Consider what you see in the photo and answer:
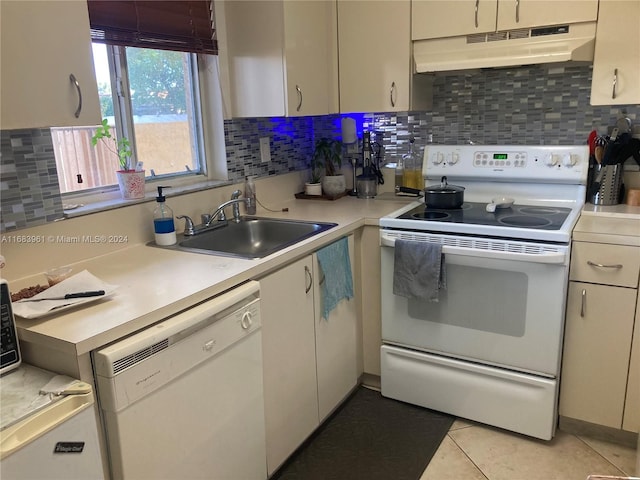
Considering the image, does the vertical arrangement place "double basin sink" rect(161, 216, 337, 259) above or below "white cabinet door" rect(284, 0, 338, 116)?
below

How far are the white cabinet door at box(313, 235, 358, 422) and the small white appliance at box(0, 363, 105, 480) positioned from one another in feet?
3.48

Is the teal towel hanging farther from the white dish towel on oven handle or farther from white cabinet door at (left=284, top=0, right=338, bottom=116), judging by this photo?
white cabinet door at (left=284, top=0, right=338, bottom=116)

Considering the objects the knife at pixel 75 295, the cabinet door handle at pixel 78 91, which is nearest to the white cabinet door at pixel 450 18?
the cabinet door handle at pixel 78 91

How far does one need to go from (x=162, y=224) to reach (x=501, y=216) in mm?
1413

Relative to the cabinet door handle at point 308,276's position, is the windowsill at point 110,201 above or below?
above

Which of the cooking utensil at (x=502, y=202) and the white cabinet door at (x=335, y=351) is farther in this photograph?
the cooking utensil at (x=502, y=202)

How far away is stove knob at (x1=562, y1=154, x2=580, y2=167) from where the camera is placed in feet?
7.66

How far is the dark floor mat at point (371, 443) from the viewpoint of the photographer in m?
2.04

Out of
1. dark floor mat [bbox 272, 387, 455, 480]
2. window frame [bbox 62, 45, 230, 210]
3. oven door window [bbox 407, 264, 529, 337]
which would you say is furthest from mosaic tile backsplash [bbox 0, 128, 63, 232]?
oven door window [bbox 407, 264, 529, 337]

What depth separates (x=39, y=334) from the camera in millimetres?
1249

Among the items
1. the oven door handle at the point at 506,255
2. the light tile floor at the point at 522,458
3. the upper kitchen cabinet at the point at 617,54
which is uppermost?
the upper kitchen cabinet at the point at 617,54

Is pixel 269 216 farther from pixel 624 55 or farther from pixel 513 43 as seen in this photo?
pixel 624 55

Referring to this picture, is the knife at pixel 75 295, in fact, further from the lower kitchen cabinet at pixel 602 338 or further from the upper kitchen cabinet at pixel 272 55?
the lower kitchen cabinet at pixel 602 338

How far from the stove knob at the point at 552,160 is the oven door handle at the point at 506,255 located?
25.1 inches
